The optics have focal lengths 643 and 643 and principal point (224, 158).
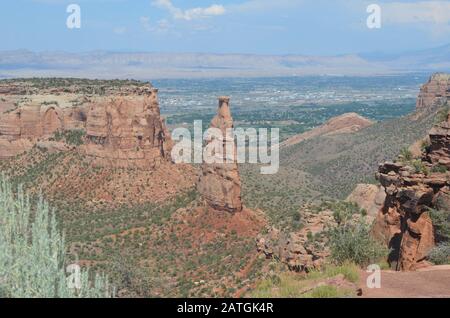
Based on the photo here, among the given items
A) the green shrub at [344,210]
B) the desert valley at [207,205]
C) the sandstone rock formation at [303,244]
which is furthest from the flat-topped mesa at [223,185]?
the green shrub at [344,210]

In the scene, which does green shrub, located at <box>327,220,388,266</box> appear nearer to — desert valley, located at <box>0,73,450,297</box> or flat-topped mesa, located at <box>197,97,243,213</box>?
desert valley, located at <box>0,73,450,297</box>

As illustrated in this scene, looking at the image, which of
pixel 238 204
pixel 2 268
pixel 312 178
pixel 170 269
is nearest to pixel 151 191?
pixel 238 204

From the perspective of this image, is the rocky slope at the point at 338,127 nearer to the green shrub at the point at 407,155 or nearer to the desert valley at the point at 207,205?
the desert valley at the point at 207,205

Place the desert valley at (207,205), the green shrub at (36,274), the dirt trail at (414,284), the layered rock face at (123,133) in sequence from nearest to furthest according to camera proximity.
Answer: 1. the green shrub at (36,274)
2. the dirt trail at (414,284)
3. the desert valley at (207,205)
4. the layered rock face at (123,133)

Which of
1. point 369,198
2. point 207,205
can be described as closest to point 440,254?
point 369,198

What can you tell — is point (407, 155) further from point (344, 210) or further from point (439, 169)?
point (344, 210)
